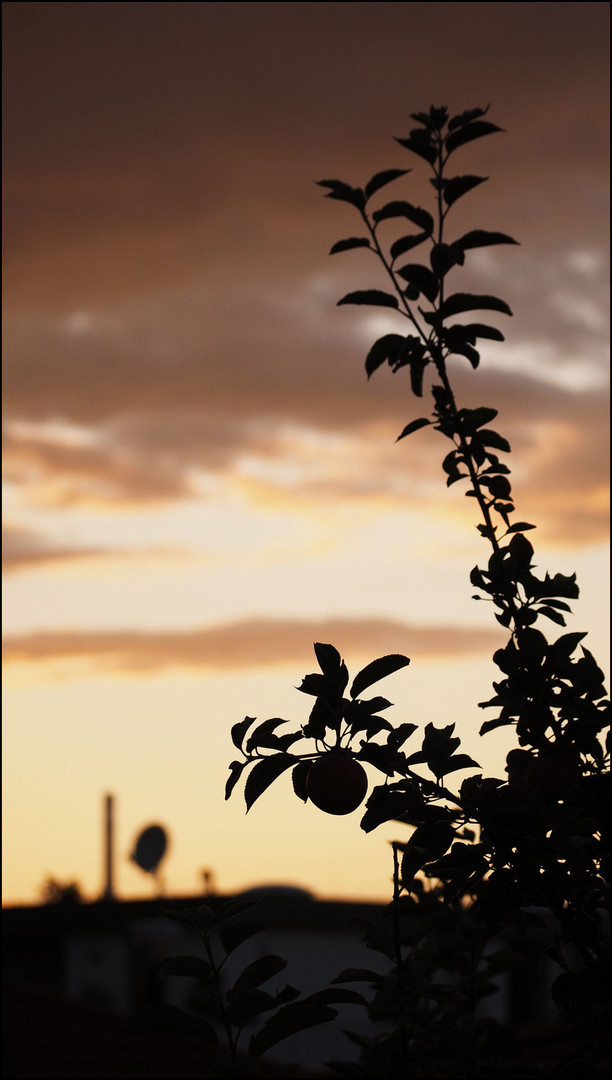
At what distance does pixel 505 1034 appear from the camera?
163 inches

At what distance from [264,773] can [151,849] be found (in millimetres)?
27268

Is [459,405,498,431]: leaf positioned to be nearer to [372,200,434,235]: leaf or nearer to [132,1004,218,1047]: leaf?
[372,200,434,235]: leaf

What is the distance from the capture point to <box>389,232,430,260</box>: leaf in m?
3.34

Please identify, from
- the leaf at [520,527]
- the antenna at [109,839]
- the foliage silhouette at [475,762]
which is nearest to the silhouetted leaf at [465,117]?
the foliage silhouette at [475,762]

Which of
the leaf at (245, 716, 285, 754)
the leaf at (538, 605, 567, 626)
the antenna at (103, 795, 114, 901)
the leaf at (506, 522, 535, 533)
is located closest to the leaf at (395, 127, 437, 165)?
the leaf at (506, 522, 535, 533)

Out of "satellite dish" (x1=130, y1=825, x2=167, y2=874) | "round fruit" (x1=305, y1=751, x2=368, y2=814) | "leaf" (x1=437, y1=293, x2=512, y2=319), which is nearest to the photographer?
"round fruit" (x1=305, y1=751, x2=368, y2=814)

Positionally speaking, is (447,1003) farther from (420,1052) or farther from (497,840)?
(497,840)

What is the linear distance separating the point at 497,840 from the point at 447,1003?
5.64ft

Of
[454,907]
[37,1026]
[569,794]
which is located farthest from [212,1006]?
[37,1026]

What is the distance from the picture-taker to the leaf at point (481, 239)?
335 cm

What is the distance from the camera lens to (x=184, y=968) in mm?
2975

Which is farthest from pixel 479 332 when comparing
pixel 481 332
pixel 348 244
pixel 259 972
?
pixel 259 972

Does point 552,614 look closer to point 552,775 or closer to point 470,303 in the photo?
point 552,775

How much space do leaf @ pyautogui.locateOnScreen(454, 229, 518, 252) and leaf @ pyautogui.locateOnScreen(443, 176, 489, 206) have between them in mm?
115
